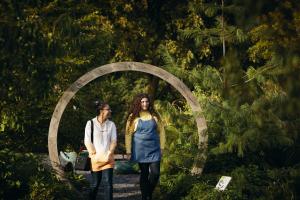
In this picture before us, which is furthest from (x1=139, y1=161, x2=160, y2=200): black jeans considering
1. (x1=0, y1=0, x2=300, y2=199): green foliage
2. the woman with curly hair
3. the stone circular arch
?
the stone circular arch

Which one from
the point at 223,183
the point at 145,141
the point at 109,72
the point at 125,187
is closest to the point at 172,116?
the point at 109,72

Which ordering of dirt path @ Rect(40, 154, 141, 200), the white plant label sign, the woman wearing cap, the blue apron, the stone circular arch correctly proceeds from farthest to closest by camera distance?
dirt path @ Rect(40, 154, 141, 200) < the stone circular arch < the blue apron < the white plant label sign < the woman wearing cap

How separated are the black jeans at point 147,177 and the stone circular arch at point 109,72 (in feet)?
3.98

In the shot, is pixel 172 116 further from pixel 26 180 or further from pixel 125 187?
pixel 26 180

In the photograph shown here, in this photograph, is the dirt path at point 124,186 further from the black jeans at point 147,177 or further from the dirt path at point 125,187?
the black jeans at point 147,177

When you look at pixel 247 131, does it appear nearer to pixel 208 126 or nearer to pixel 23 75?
pixel 208 126

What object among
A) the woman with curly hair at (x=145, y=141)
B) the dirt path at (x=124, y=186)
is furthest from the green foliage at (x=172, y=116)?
the woman with curly hair at (x=145, y=141)

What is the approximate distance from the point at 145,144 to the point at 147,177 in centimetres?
44

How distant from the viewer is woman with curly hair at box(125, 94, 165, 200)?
9.92 metres

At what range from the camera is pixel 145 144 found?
9.95 m

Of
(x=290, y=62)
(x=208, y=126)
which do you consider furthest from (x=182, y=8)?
(x=290, y=62)

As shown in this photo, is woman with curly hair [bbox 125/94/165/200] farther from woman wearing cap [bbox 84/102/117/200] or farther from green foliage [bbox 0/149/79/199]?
green foliage [bbox 0/149/79/199]

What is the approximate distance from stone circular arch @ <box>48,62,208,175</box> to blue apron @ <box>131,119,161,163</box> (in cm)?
121

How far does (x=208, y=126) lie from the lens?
1149 centimetres
